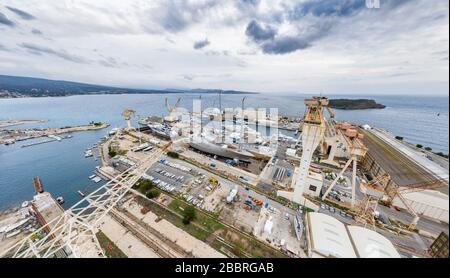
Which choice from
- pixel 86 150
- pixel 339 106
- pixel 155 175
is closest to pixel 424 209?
pixel 155 175

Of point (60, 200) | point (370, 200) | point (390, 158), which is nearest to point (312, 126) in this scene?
point (370, 200)

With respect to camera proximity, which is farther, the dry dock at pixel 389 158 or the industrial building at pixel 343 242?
the dry dock at pixel 389 158

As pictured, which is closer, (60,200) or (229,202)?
(229,202)

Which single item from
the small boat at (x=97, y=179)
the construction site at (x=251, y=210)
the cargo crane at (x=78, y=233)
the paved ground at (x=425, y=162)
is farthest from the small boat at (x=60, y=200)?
the paved ground at (x=425, y=162)

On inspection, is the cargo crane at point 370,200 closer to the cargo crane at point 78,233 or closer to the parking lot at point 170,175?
the parking lot at point 170,175

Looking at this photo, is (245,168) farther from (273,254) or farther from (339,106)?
(339,106)

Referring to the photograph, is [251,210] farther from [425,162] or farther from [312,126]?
[425,162]
